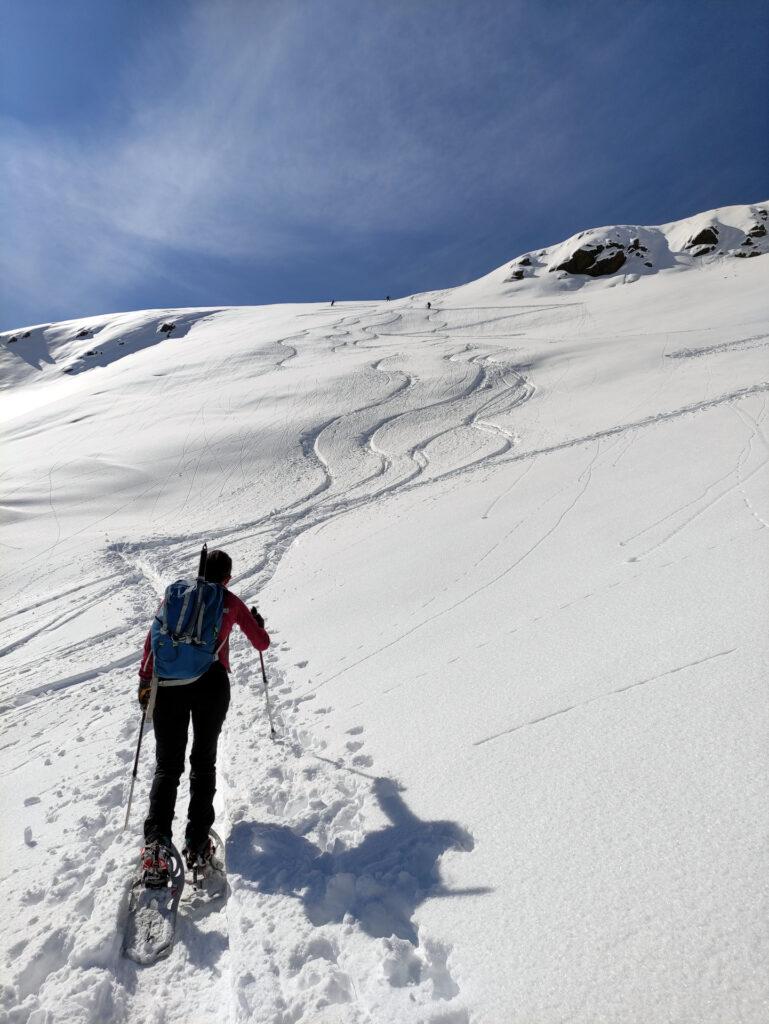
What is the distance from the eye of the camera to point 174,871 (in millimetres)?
3234

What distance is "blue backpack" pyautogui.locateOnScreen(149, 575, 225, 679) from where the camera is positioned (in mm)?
3391

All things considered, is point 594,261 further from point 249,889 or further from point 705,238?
point 249,889

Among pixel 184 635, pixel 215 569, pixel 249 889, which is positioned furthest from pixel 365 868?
pixel 215 569

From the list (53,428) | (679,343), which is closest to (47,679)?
(53,428)

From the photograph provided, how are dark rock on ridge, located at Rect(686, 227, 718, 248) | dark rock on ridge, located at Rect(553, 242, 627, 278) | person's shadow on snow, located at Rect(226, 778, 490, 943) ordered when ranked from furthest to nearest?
1. dark rock on ridge, located at Rect(686, 227, 718, 248)
2. dark rock on ridge, located at Rect(553, 242, 627, 278)
3. person's shadow on snow, located at Rect(226, 778, 490, 943)

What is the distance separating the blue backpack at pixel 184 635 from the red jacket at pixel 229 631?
10cm

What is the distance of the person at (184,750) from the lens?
3262 mm

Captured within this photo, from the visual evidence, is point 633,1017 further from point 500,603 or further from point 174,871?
point 500,603

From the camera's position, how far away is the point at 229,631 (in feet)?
11.9

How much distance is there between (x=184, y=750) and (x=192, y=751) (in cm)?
6

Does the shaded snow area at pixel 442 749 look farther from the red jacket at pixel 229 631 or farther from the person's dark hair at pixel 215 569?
the person's dark hair at pixel 215 569

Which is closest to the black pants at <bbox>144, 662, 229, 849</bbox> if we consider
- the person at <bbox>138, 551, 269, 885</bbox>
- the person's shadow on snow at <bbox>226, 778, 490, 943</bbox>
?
the person at <bbox>138, 551, 269, 885</bbox>

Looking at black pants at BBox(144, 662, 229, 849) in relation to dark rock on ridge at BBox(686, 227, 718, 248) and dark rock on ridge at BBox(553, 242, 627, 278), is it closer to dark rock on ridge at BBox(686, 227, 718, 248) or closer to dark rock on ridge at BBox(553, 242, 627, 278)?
dark rock on ridge at BBox(553, 242, 627, 278)

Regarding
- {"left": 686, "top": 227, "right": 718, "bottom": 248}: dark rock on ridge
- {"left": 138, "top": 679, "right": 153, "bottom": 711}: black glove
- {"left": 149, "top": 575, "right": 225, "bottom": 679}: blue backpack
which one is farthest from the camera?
{"left": 686, "top": 227, "right": 718, "bottom": 248}: dark rock on ridge
